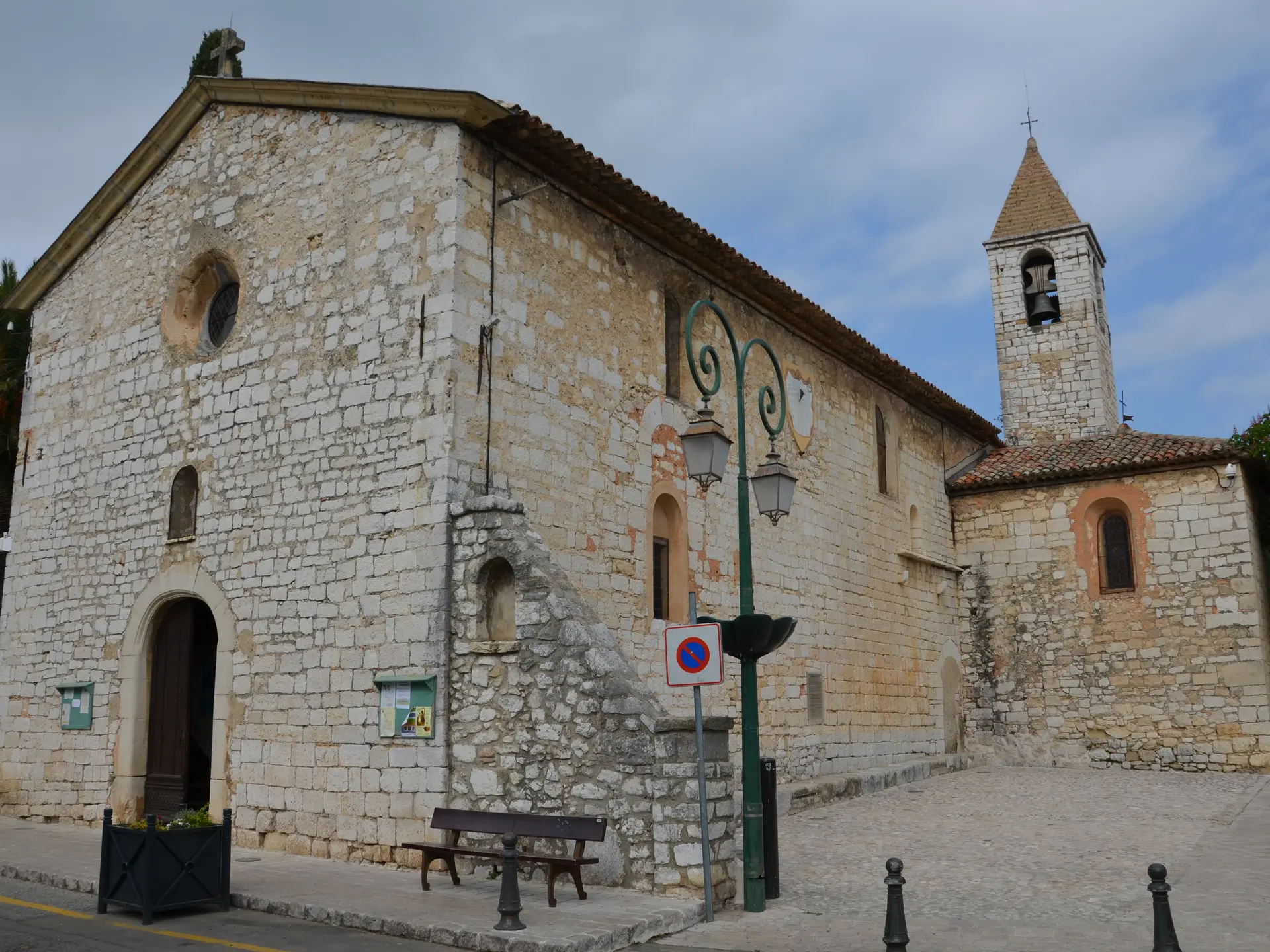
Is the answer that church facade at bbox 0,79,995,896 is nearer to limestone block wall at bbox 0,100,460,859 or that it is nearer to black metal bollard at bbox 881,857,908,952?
limestone block wall at bbox 0,100,460,859

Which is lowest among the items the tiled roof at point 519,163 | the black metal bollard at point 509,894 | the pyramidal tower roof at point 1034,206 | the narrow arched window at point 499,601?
the black metal bollard at point 509,894

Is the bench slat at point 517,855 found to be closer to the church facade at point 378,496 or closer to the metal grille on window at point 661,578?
the church facade at point 378,496

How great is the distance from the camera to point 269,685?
35.6 ft

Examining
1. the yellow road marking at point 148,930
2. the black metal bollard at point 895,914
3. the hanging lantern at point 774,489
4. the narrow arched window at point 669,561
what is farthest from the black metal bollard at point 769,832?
the yellow road marking at point 148,930

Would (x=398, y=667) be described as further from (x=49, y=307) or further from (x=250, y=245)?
(x=49, y=307)

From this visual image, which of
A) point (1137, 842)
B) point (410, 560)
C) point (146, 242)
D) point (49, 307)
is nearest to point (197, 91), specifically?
point (146, 242)

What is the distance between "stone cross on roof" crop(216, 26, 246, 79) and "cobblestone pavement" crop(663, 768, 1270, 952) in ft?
36.6

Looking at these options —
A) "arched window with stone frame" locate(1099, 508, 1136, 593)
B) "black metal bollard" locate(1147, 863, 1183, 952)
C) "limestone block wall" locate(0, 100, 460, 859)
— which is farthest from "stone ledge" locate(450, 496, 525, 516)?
"arched window with stone frame" locate(1099, 508, 1136, 593)

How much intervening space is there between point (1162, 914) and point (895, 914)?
1368 mm

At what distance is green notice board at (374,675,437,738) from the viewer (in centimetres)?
959

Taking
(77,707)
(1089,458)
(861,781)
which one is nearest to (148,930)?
(77,707)

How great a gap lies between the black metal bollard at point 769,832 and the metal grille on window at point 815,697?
6.12 meters

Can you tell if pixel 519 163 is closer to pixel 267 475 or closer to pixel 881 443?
pixel 267 475

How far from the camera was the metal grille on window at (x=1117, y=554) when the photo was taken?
19.8 metres
